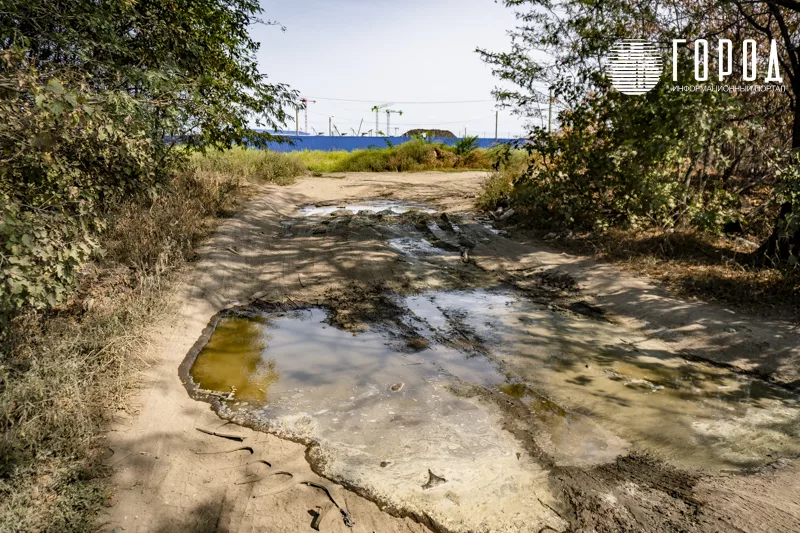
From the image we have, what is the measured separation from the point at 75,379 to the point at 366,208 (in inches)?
408

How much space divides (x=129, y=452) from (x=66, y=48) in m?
3.90

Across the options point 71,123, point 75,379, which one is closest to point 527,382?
point 75,379

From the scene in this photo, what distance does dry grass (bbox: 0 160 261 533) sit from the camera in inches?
117

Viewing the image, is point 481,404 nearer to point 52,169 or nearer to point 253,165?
point 52,169

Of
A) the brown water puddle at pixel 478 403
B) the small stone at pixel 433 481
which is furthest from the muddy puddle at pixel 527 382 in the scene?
the small stone at pixel 433 481

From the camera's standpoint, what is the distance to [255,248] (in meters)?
8.88

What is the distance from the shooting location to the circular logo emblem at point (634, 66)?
827 centimetres

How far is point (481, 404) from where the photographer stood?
4.29 m

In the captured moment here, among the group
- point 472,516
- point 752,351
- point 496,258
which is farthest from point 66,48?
point 752,351

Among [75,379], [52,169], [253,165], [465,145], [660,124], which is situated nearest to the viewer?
[75,379]

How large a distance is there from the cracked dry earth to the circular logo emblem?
292 centimetres

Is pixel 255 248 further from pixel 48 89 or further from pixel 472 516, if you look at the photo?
pixel 472 516
